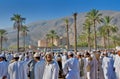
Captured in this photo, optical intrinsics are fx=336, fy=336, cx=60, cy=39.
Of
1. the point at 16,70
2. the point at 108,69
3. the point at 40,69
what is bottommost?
the point at 108,69

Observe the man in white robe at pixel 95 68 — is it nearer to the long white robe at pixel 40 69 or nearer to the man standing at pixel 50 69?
the long white robe at pixel 40 69

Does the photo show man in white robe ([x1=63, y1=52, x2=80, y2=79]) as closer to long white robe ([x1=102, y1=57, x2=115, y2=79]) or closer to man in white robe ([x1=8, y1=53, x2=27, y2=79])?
man in white robe ([x1=8, y1=53, x2=27, y2=79])

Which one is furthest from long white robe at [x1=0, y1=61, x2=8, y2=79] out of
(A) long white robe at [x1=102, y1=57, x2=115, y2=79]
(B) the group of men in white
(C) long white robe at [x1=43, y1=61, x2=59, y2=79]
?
(A) long white robe at [x1=102, y1=57, x2=115, y2=79]

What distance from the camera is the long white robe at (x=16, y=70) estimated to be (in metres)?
11.8

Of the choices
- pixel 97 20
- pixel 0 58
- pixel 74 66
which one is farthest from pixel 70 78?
pixel 97 20

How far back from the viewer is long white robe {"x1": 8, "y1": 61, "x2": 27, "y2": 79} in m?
11.8

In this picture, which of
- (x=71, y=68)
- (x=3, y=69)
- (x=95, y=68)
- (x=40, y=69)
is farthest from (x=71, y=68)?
(x=95, y=68)

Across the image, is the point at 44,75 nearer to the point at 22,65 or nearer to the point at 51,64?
the point at 51,64

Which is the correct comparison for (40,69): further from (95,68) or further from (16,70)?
(95,68)

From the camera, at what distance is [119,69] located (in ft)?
39.7

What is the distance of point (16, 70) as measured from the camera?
38.8 feet

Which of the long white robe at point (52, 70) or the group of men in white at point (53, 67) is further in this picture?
the group of men in white at point (53, 67)

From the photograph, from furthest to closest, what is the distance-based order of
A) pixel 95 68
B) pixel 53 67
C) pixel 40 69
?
pixel 95 68, pixel 40 69, pixel 53 67

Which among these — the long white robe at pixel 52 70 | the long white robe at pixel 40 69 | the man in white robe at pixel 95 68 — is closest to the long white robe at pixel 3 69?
the long white robe at pixel 40 69
